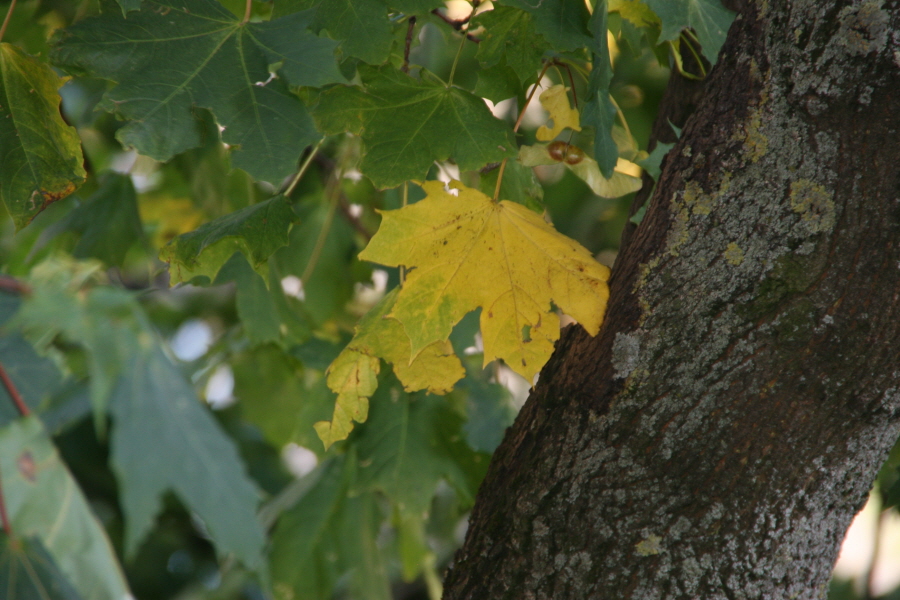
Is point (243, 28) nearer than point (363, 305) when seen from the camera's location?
Yes

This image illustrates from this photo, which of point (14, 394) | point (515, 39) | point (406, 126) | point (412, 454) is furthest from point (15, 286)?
point (412, 454)

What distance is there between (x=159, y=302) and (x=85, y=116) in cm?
98

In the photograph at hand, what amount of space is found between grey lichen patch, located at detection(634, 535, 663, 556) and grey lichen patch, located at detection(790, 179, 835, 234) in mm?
326

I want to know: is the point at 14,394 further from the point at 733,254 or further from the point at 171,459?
the point at 733,254

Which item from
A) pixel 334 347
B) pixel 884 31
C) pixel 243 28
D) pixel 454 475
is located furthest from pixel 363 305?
pixel 884 31

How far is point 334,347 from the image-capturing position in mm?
1354

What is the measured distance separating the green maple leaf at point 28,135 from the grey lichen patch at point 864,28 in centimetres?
88

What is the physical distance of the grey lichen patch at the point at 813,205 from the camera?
638 mm

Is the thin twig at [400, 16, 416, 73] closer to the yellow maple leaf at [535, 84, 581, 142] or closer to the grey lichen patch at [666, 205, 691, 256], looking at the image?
the yellow maple leaf at [535, 84, 581, 142]

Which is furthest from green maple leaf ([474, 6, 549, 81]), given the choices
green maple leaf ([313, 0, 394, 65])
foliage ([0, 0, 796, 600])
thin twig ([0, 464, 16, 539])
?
thin twig ([0, 464, 16, 539])

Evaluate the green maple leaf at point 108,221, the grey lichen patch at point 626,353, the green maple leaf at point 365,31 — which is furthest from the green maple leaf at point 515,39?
the green maple leaf at point 108,221

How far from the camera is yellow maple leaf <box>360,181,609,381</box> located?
0.73m

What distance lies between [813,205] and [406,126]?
43cm

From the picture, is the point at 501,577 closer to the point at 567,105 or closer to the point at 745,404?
the point at 745,404
